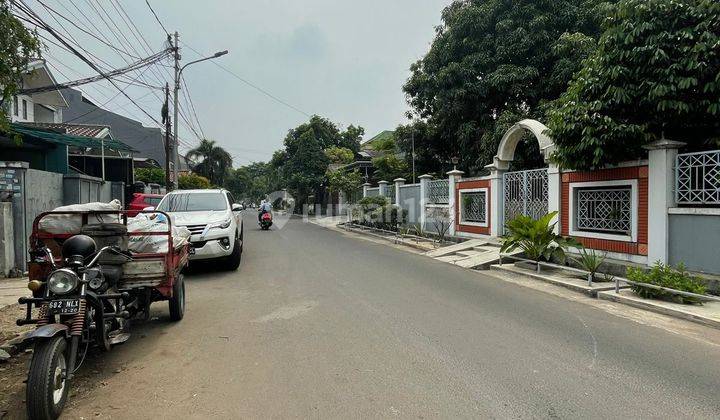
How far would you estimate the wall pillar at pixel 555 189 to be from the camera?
438 inches

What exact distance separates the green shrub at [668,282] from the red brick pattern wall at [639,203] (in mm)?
1511

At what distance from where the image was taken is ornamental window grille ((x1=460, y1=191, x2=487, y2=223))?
→ 48.7 ft

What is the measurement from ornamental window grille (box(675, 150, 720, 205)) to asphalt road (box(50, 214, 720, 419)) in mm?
2911

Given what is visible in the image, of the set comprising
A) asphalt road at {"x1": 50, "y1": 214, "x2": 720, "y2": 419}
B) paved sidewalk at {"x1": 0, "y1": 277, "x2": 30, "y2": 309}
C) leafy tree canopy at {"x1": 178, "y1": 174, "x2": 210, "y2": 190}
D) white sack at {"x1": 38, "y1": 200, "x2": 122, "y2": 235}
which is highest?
leafy tree canopy at {"x1": 178, "y1": 174, "x2": 210, "y2": 190}

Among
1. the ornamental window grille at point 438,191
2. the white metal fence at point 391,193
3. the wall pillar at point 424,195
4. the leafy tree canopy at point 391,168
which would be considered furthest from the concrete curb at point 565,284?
the leafy tree canopy at point 391,168

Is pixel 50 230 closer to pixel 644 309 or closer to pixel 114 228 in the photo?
pixel 114 228

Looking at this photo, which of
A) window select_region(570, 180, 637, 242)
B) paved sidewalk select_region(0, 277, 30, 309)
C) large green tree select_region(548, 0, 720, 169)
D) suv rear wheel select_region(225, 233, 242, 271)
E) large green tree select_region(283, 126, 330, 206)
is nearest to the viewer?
paved sidewalk select_region(0, 277, 30, 309)

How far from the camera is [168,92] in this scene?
78.4 feet

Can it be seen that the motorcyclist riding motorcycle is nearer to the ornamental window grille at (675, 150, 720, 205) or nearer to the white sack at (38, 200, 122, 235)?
the white sack at (38, 200, 122, 235)

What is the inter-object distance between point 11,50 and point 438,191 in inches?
578

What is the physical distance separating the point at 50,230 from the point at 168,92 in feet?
68.3

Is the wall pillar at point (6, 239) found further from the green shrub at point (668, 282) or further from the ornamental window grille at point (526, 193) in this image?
the ornamental window grille at point (526, 193)

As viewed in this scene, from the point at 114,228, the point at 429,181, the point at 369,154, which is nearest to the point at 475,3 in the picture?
the point at 429,181

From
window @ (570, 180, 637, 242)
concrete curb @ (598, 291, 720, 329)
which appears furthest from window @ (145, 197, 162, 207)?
concrete curb @ (598, 291, 720, 329)
